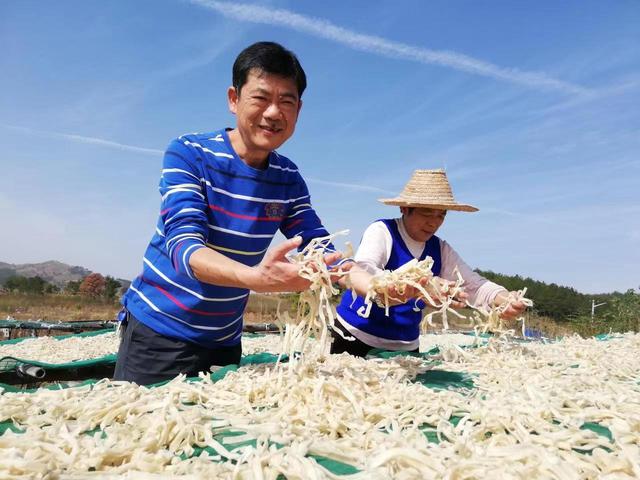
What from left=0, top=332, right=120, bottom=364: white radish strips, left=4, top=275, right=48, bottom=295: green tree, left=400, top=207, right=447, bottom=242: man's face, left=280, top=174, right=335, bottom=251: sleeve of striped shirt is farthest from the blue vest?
left=4, top=275, right=48, bottom=295: green tree

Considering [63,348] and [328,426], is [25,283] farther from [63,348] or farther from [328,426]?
[328,426]

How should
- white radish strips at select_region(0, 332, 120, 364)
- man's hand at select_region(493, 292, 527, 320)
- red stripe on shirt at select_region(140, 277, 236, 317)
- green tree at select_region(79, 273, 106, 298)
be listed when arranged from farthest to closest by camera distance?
1. green tree at select_region(79, 273, 106, 298)
2. white radish strips at select_region(0, 332, 120, 364)
3. man's hand at select_region(493, 292, 527, 320)
4. red stripe on shirt at select_region(140, 277, 236, 317)

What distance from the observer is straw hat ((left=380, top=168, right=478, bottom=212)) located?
3.11 metres

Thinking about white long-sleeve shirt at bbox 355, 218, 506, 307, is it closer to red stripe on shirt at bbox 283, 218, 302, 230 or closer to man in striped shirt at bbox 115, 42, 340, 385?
red stripe on shirt at bbox 283, 218, 302, 230

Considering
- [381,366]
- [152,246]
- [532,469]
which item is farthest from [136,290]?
[532,469]

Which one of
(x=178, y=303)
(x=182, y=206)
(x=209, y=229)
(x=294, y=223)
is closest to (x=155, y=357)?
(x=178, y=303)

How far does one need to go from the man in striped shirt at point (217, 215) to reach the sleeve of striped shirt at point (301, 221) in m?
0.02

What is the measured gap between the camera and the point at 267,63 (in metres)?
2.09

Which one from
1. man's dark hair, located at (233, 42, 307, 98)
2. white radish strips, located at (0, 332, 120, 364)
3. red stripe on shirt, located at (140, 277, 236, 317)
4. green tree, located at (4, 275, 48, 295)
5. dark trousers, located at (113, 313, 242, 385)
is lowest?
green tree, located at (4, 275, 48, 295)

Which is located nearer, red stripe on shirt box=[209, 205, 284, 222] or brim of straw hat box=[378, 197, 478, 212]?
red stripe on shirt box=[209, 205, 284, 222]

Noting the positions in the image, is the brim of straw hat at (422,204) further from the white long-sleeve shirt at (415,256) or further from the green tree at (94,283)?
the green tree at (94,283)

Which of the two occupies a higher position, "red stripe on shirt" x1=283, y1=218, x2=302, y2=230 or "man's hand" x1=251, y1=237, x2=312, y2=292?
"red stripe on shirt" x1=283, y1=218, x2=302, y2=230

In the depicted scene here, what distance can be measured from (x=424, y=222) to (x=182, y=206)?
5.12 ft

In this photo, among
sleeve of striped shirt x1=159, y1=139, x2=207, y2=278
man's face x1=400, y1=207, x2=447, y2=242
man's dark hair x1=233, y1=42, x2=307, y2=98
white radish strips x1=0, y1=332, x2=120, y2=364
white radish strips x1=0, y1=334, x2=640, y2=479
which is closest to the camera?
white radish strips x1=0, y1=334, x2=640, y2=479
